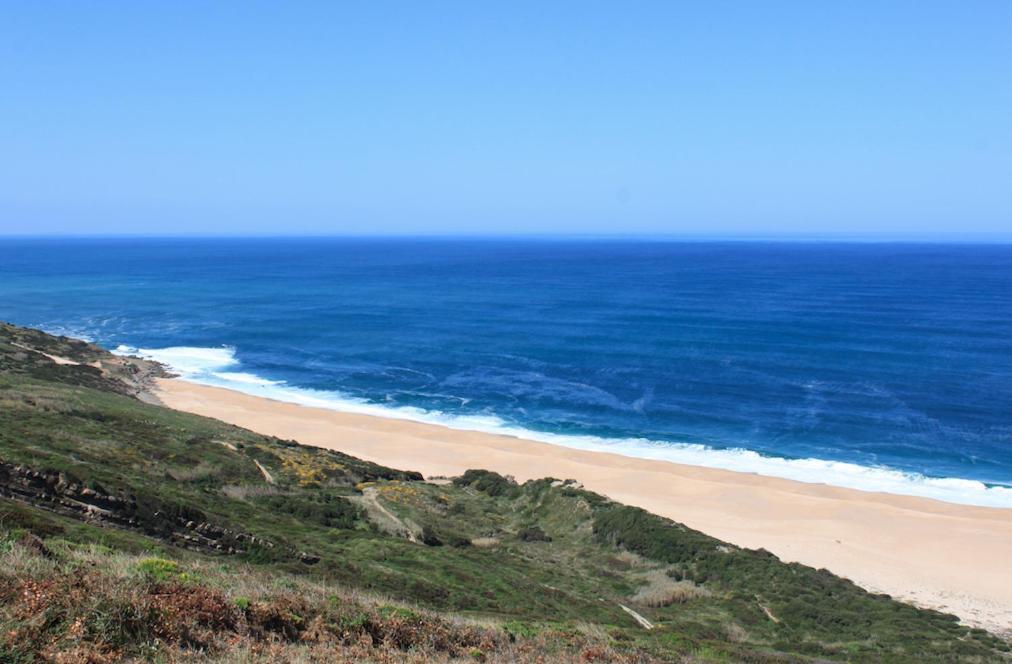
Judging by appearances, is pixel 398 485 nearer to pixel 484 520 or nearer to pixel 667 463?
pixel 484 520

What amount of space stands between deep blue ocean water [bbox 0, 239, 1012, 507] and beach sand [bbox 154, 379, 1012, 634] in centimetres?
298

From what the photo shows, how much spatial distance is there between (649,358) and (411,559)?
180ft

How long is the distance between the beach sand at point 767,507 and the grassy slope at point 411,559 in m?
5.87

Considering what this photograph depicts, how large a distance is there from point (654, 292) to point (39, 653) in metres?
124

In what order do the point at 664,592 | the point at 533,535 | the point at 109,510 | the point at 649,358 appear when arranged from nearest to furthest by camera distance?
the point at 109,510 → the point at 664,592 → the point at 533,535 → the point at 649,358

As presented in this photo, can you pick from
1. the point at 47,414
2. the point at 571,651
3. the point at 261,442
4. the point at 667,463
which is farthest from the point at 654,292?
the point at 571,651

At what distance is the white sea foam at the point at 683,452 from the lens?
42.4 meters

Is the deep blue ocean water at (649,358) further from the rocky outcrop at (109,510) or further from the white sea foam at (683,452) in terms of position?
the rocky outcrop at (109,510)

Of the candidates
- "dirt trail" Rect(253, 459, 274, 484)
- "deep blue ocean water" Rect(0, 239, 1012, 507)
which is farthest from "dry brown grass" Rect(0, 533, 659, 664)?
"deep blue ocean water" Rect(0, 239, 1012, 507)

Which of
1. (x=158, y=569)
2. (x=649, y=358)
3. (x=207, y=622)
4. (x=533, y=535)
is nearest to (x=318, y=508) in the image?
(x=533, y=535)

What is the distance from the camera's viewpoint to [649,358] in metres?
72.9

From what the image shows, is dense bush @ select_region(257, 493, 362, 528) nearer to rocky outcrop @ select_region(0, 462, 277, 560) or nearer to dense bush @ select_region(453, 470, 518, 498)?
rocky outcrop @ select_region(0, 462, 277, 560)

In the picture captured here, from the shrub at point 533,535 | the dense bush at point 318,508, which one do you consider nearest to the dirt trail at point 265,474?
the dense bush at point 318,508

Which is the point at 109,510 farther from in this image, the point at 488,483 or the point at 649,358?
the point at 649,358
